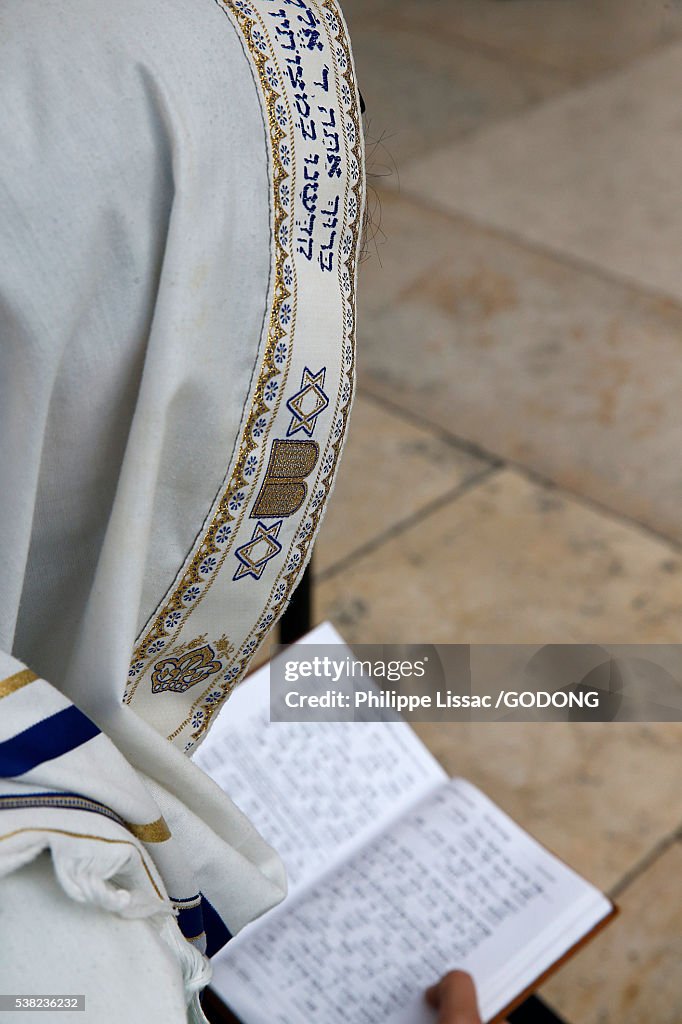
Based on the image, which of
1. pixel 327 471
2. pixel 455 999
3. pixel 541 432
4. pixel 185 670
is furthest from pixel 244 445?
pixel 541 432

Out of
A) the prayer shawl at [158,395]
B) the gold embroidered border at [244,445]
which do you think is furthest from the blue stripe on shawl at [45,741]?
the gold embroidered border at [244,445]

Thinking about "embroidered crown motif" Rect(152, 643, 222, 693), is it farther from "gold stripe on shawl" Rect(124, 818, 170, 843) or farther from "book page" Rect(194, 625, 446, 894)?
"book page" Rect(194, 625, 446, 894)

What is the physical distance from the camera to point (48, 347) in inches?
26.3

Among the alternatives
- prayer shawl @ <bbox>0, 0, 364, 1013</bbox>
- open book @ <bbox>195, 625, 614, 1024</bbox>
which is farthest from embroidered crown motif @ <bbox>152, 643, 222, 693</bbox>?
open book @ <bbox>195, 625, 614, 1024</bbox>

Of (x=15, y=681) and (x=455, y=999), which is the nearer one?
(x=15, y=681)

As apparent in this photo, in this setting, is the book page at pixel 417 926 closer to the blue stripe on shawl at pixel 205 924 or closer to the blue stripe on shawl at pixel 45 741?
the blue stripe on shawl at pixel 205 924

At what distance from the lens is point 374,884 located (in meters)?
1.12

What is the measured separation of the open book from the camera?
1.01 metres

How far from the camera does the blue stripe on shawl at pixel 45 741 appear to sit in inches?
24.0

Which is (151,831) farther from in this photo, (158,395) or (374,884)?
(374,884)

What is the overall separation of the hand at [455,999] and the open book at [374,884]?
0.02 meters

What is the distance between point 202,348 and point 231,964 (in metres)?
0.61

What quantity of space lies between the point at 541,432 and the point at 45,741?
6.25 ft

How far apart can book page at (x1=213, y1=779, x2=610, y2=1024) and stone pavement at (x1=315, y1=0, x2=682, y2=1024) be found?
53cm
